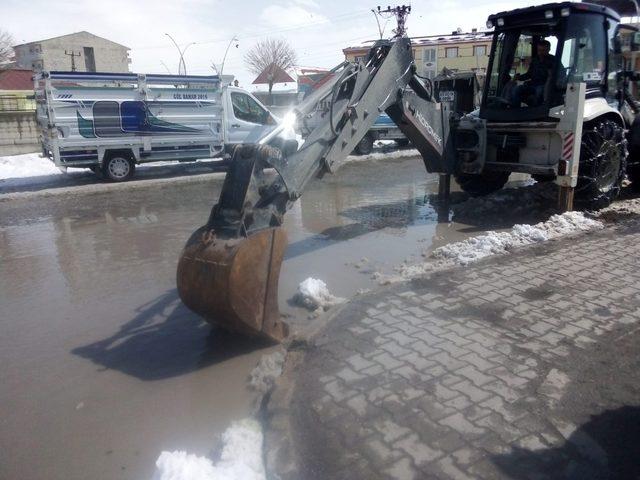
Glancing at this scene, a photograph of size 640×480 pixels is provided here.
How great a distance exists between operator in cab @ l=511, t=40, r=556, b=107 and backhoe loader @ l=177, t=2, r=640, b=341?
2 centimetres

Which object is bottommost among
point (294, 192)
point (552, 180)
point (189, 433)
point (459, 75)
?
point (189, 433)

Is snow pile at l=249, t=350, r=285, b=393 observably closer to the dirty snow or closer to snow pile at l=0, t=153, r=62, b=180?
the dirty snow

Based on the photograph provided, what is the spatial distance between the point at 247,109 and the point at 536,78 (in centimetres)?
929

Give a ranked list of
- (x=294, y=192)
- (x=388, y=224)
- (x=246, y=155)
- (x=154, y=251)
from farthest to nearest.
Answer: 1. (x=388, y=224)
2. (x=154, y=251)
3. (x=294, y=192)
4. (x=246, y=155)

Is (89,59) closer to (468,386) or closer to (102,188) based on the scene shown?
(102,188)

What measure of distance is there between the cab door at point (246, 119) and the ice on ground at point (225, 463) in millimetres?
12603

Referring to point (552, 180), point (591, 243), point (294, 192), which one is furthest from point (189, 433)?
point (552, 180)

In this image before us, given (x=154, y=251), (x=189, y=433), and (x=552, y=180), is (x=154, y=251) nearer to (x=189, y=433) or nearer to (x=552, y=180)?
(x=189, y=433)

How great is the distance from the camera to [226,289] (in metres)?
3.99

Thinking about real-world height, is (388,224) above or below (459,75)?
below

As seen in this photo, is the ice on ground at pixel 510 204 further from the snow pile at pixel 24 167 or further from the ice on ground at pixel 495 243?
the snow pile at pixel 24 167

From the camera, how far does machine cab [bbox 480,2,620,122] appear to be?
26.4 ft

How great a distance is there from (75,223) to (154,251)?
2.76 m

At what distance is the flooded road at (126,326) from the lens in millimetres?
3461
